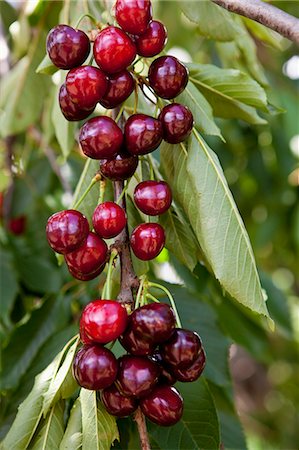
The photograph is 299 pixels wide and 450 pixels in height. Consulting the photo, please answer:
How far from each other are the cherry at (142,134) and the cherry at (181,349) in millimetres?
224

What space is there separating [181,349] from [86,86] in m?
0.32

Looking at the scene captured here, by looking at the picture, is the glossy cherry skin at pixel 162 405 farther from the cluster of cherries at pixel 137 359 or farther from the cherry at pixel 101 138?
the cherry at pixel 101 138

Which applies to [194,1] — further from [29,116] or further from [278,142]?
[278,142]

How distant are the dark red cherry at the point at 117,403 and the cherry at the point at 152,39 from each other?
16.2 inches

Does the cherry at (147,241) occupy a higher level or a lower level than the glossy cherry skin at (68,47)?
lower

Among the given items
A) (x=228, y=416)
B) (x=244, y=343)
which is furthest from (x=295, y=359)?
(x=228, y=416)

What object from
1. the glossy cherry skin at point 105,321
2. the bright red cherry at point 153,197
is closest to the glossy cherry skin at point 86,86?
the bright red cherry at point 153,197

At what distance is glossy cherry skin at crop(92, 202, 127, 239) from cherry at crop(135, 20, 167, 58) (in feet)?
0.66

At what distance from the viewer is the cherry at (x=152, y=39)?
2.70 ft

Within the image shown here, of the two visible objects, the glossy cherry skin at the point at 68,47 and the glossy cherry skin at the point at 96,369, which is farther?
the glossy cherry skin at the point at 68,47

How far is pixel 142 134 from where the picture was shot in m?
0.79

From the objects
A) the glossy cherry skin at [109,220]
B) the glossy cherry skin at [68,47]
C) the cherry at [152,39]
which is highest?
the glossy cherry skin at [68,47]

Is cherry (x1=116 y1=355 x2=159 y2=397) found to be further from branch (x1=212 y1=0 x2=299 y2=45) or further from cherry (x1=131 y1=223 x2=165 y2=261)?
branch (x1=212 y1=0 x2=299 y2=45)

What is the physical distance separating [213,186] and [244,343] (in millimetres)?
849
